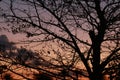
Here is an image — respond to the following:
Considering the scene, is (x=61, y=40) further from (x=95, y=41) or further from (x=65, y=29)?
(x=95, y=41)

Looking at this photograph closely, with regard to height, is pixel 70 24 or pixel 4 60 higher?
pixel 70 24

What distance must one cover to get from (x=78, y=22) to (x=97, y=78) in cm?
222

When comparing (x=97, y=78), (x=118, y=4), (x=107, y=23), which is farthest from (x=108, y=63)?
(x=118, y=4)

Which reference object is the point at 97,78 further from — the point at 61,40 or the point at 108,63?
the point at 61,40

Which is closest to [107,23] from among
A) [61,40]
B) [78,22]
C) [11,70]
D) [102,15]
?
[102,15]

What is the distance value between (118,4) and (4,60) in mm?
4632

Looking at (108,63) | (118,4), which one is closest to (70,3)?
(118,4)

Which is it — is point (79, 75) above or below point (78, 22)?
below

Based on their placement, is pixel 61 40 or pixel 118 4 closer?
pixel 118 4

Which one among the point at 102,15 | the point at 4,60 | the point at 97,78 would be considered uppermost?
the point at 102,15

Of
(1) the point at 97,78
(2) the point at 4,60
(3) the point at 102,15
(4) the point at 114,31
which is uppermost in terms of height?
(3) the point at 102,15

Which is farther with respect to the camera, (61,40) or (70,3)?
(61,40)

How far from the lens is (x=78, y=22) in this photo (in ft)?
32.6

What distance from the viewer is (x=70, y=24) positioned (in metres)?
9.86
